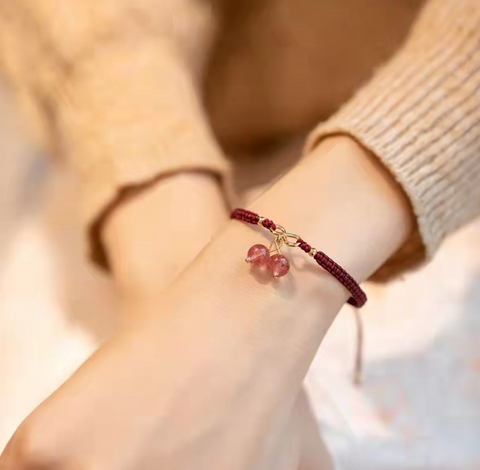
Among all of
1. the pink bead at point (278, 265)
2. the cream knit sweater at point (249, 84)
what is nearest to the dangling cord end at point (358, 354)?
the cream knit sweater at point (249, 84)

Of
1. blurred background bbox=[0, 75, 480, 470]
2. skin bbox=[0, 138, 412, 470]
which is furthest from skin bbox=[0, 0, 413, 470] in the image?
blurred background bbox=[0, 75, 480, 470]

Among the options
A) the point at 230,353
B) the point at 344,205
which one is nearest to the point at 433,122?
the point at 344,205

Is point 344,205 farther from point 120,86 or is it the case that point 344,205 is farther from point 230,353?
point 120,86

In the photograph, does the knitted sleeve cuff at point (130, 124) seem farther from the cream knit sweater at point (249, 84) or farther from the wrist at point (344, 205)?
the wrist at point (344, 205)

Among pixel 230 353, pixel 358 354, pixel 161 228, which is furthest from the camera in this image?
pixel 358 354

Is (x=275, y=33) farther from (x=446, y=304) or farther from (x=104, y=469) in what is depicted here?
(x=104, y=469)

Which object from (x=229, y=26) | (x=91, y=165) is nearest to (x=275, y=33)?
(x=229, y=26)
